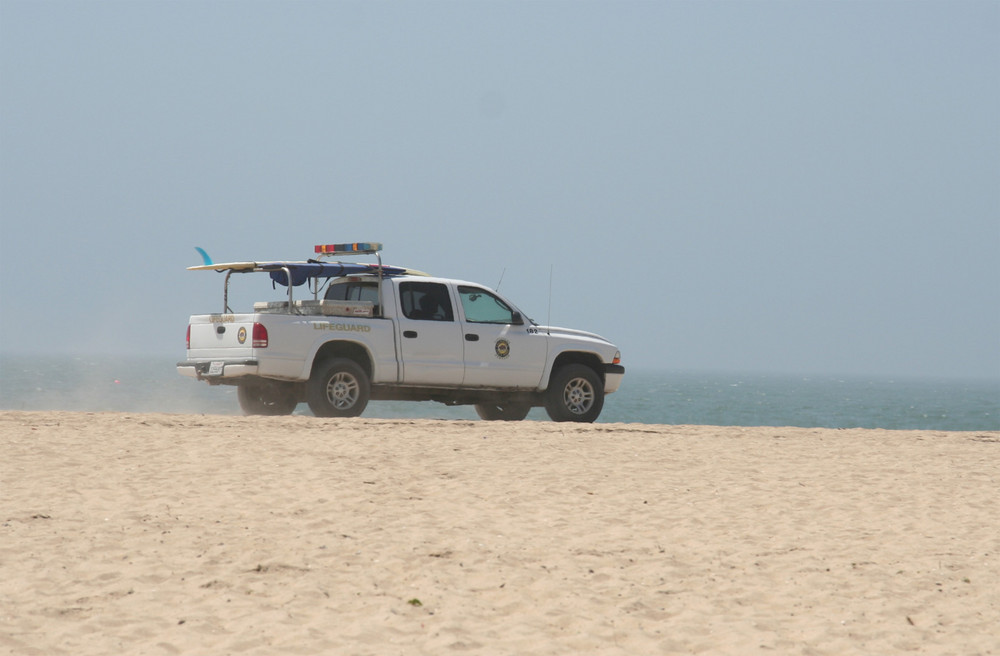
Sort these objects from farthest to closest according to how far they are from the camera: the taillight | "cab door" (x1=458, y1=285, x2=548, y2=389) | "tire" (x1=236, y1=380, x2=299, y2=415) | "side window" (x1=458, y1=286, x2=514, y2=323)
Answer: "tire" (x1=236, y1=380, x2=299, y2=415) → "side window" (x1=458, y1=286, x2=514, y2=323) → "cab door" (x1=458, y1=285, x2=548, y2=389) → the taillight

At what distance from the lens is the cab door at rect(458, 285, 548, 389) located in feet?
52.6

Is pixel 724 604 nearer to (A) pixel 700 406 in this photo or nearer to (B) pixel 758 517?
(B) pixel 758 517

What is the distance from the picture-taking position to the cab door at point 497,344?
1605cm

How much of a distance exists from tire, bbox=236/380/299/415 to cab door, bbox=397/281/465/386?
1831 millimetres

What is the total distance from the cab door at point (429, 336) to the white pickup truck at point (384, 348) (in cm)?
1

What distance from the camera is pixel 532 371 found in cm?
1641

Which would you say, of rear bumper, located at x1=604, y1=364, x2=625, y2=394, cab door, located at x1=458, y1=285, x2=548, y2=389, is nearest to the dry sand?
cab door, located at x1=458, y1=285, x2=548, y2=389

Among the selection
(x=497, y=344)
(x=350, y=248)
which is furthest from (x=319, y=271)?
(x=497, y=344)

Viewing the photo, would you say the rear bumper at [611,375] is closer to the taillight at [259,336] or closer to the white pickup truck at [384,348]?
the white pickup truck at [384,348]

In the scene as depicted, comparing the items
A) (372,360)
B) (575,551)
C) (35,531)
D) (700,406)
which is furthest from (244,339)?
(700,406)

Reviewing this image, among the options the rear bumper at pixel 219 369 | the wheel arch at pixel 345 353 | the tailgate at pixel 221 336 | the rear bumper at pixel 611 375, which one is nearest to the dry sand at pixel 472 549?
the rear bumper at pixel 219 369

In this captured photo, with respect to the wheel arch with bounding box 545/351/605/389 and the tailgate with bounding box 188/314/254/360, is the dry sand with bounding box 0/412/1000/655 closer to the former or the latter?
the tailgate with bounding box 188/314/254/360

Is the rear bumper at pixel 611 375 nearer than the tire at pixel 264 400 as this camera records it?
No

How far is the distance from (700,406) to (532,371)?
163 ft
